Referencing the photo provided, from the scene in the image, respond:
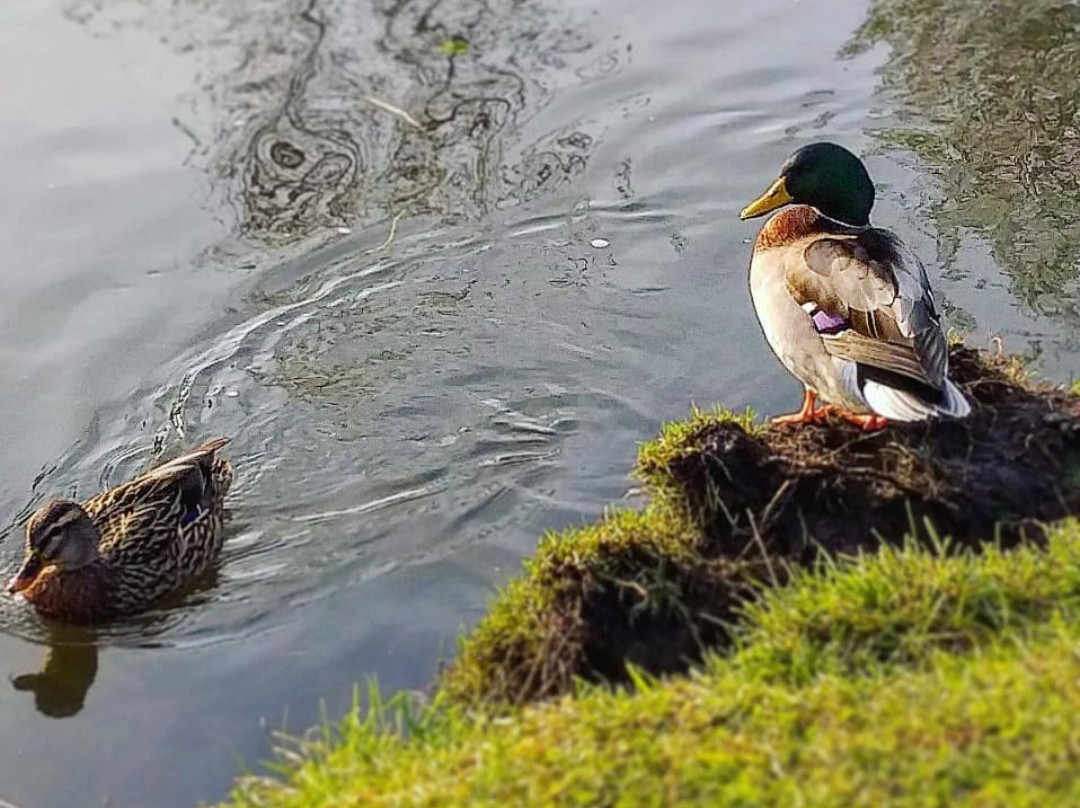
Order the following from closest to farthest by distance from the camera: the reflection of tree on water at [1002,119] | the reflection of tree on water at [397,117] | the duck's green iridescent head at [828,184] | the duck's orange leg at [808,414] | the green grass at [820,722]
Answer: the green grass at [820,722]
the duck's orange leg at [808,414]
the duck's green iridescent head at [828,184]
the reflection of tree on water at [1002,119]
the reflection of tree on water at [397,117]

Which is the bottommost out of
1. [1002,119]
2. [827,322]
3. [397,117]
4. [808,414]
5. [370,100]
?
[1002,119]

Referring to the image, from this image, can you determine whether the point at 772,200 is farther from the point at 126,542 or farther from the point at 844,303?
the point at 126,542

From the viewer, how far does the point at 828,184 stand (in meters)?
6.66

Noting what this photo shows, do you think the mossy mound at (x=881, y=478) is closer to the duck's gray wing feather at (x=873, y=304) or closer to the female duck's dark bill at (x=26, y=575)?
the duck's gray wing feather at (x=873, y=304)

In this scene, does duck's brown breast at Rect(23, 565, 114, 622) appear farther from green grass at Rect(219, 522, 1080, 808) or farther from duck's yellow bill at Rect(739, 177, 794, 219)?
duck's yellow bill at Rect(739, 177, 794, 219)

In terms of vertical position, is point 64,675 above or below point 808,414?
below

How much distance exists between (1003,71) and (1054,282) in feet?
9.74

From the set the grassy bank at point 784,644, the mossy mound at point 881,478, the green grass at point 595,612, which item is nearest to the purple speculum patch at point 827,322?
the grassy bank at point 784,644

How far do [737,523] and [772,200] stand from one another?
245 centimetres

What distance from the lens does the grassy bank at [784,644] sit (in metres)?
3.45

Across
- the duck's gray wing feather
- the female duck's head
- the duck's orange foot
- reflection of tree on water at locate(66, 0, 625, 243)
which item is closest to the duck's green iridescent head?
the duck's gray wing feather

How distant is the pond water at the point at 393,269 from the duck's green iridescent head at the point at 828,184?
72cm

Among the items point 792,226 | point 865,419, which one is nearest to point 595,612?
point 865,419

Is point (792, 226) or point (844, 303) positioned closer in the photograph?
point (844, 303)
